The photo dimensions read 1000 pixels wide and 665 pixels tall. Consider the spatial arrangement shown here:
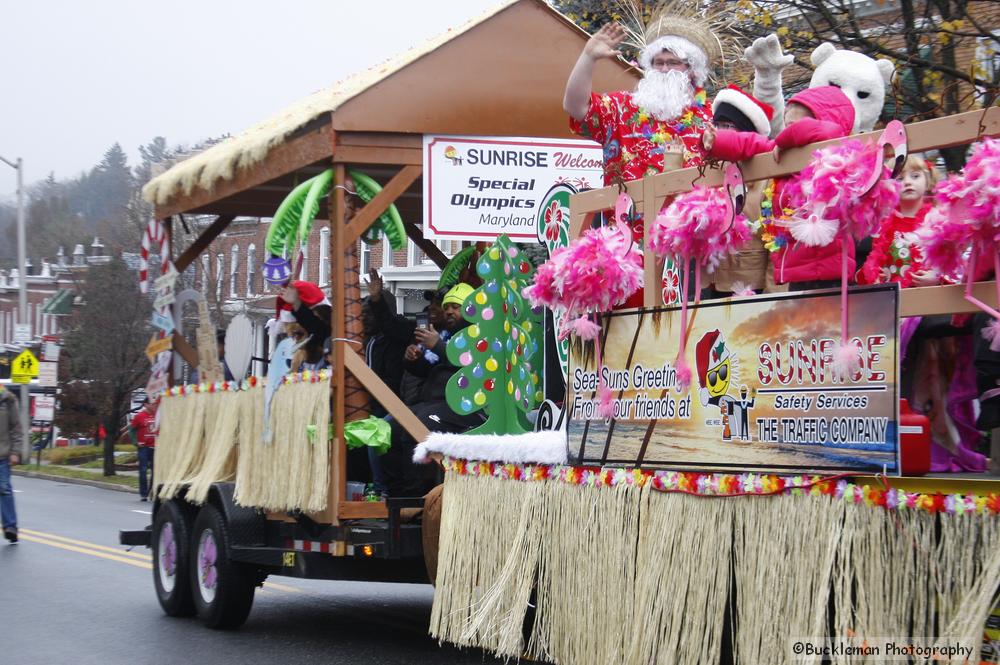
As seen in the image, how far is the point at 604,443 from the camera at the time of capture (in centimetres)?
487

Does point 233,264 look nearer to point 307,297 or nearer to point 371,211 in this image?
point 307,297

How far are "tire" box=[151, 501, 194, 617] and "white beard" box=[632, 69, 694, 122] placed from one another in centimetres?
522

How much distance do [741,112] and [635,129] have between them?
1.16m

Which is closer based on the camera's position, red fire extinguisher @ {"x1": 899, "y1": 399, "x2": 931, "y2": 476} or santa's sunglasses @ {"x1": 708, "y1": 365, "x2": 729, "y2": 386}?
red fire extinguisher @ {"x1": 899, "y1": 399, "x2": 931, "y2": 476}

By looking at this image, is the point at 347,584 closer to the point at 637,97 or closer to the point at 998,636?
the point at 637,97

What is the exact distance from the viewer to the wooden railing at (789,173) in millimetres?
3566

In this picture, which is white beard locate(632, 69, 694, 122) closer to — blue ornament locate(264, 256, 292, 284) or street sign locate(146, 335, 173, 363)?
blue ornament locate(264, 256, 292, 284)

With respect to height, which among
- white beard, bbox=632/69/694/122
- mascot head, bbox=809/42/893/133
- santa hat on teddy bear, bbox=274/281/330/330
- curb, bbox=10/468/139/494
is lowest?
curb, bbox=10/468/139/494

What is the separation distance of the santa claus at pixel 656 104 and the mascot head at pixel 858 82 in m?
0.93

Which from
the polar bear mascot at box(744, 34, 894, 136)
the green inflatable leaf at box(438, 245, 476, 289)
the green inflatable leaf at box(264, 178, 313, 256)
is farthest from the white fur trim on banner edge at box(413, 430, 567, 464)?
the green inflatable leaf at box(438, 245, 476, 289)

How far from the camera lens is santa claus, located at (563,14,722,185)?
5.98 meters

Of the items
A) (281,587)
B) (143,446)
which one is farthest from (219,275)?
(281,587)

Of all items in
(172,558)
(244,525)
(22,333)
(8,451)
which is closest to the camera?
(244,525)

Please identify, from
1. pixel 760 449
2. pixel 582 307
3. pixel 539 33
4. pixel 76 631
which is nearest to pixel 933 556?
pixel 760 449
